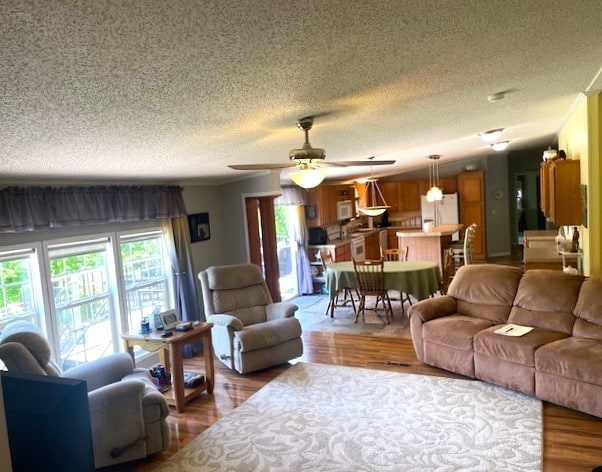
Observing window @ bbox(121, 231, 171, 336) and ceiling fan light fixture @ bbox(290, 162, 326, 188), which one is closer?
ceiling fan light fixture @ bbox(290, 162, 326, 188)

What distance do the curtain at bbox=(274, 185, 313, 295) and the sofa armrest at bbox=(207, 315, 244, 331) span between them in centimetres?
328

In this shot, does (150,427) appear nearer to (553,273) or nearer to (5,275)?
(5,275)

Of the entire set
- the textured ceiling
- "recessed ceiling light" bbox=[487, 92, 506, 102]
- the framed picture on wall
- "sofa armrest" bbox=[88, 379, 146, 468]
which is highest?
"recessed ceiling light" bbox=[487, 92, 506, 102]

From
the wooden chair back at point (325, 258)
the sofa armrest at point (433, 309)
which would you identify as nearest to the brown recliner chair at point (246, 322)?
the sofa armrest at point (433, 309)

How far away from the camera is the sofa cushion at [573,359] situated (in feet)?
10.9

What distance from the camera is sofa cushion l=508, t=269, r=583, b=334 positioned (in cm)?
404

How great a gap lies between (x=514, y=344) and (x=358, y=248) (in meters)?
5.23

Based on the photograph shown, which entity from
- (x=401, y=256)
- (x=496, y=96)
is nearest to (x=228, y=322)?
(x=496, y=96)

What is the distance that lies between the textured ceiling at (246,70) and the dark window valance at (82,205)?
0.51ft

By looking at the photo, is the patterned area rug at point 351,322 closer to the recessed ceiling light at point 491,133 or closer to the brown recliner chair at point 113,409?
the recessed ceiling light at point 491,133

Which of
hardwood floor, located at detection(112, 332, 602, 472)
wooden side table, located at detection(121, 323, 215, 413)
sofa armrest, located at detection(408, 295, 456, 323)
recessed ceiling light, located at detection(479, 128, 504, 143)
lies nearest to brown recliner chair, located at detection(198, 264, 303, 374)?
hardwood floor, located at detection(112, 332, 602, 472)

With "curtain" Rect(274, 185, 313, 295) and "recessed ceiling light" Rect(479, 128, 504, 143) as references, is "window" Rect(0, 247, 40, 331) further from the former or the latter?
"recessed ceiling light" Rect(479, 128, 504, 143)

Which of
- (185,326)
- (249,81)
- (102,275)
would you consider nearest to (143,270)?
(102,275)

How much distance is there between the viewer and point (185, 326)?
13.9 ft
